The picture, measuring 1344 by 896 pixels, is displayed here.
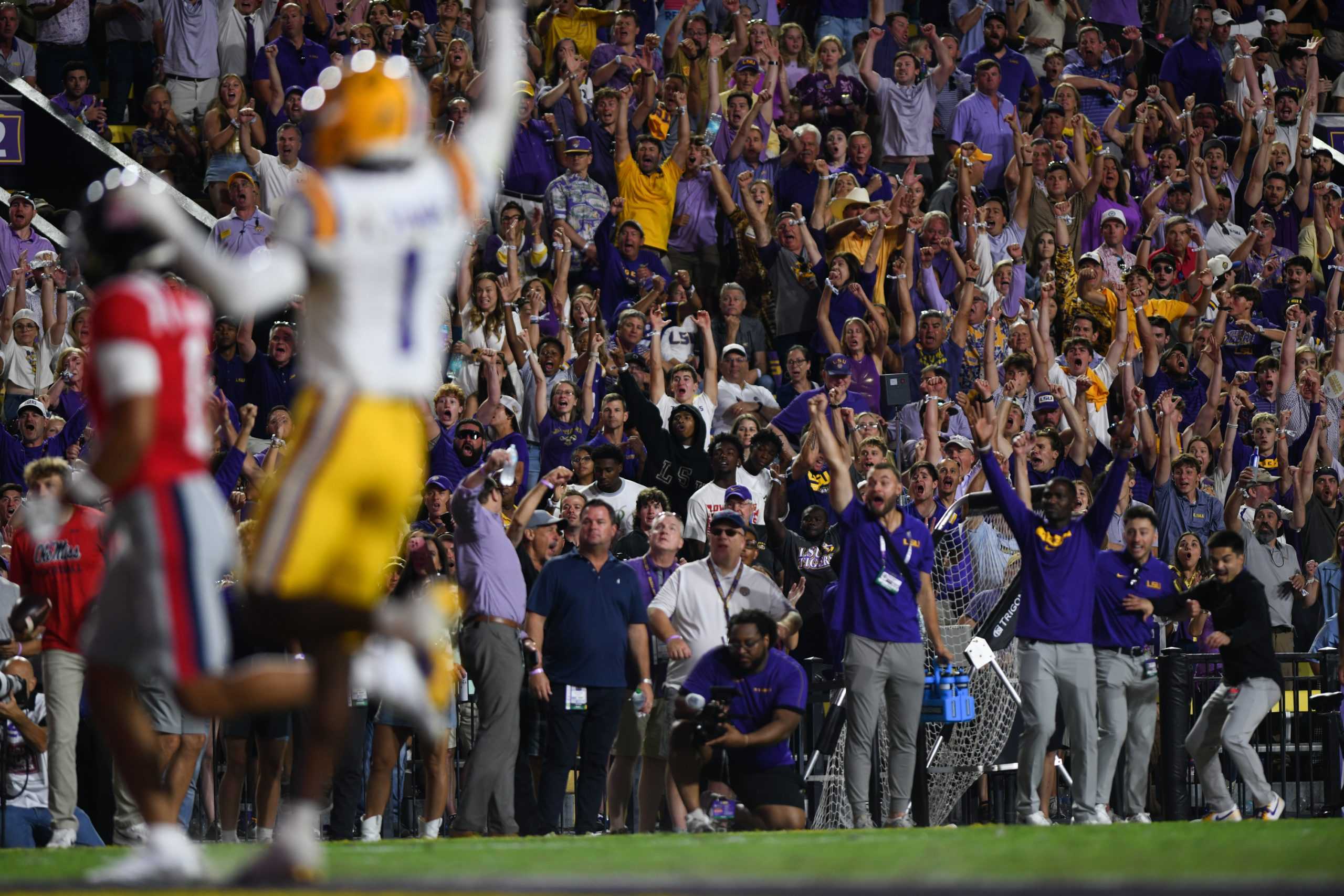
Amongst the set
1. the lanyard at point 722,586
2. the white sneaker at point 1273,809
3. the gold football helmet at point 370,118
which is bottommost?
the white sneaker at point 1273,809

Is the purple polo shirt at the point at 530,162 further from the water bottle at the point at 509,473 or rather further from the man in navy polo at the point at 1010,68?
the water bottle at the point at 509,473

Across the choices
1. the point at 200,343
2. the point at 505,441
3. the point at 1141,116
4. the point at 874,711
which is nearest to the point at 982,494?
the point at 874,711

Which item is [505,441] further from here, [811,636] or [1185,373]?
[1185,373]

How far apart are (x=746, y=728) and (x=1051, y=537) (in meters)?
2.57

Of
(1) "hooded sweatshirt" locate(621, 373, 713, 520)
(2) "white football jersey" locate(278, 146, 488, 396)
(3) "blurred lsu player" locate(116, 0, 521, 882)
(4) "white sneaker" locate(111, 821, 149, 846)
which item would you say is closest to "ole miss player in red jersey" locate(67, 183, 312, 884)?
(3) "blurred lsu player" locate(116, 0, 521, 882)

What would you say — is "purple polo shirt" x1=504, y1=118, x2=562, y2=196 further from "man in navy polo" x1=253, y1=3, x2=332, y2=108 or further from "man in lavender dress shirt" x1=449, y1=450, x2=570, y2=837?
"man in lavender dress shirt" x1=449, y1=450, x2=570, y2=837

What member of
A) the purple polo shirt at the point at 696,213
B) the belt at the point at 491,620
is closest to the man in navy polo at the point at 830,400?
the purple polo shirt at the point at 696,213

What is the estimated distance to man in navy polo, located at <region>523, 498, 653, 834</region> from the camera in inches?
457

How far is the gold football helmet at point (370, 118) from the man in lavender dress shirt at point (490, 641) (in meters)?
5.01

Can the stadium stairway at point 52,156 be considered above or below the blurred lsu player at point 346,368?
above

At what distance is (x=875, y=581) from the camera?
1184 cm

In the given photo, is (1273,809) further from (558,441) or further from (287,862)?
(287,862)

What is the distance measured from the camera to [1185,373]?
17.2 m

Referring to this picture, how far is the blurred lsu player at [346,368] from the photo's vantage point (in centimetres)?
566
